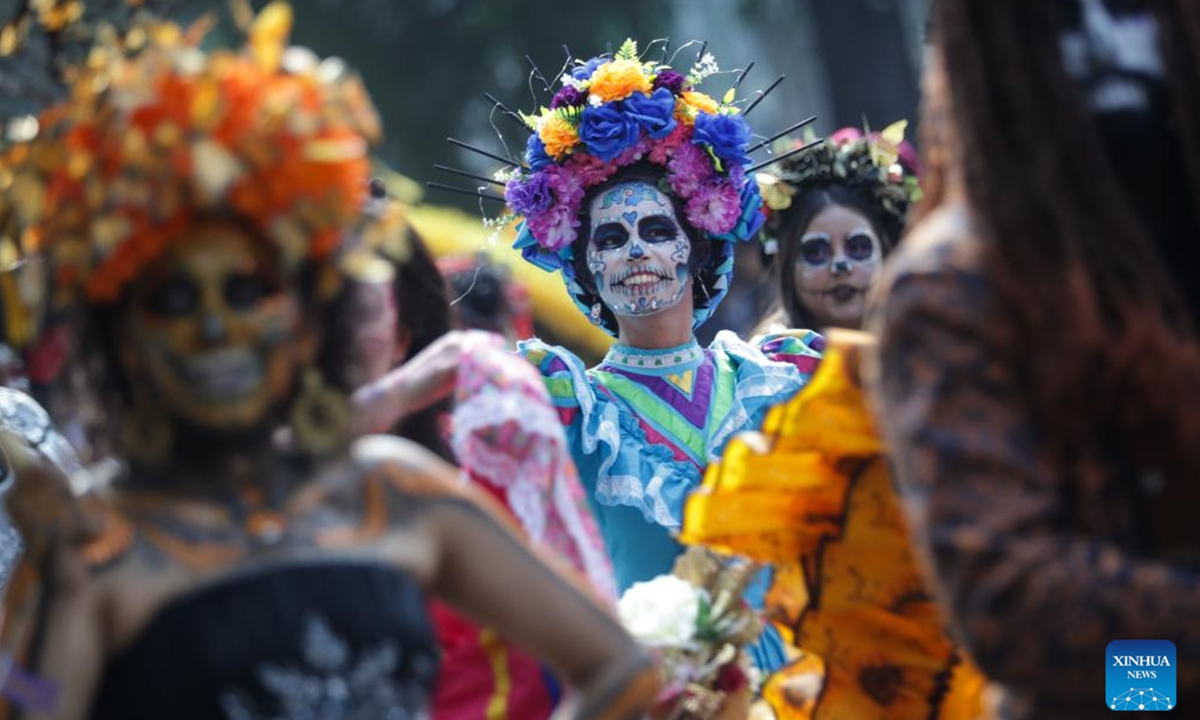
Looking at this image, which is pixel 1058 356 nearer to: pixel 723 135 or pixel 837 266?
pixel 723 135

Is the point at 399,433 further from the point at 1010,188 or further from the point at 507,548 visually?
the point at 1010,188

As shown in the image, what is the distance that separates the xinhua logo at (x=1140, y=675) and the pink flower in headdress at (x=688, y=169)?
3.83 m

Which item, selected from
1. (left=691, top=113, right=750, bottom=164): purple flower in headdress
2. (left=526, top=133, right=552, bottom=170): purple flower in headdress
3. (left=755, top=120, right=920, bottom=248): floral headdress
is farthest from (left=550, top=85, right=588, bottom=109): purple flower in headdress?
(left=755, top=120, right=920, bottom=248): floral headdress

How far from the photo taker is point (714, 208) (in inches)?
259

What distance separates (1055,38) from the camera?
2809 mm

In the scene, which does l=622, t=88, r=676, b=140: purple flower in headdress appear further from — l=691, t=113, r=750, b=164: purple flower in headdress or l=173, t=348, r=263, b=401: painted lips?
l=173, t=348, r=263, b=401: painted lips

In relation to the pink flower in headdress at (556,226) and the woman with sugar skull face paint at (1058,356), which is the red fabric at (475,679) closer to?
the woman with sugar skull face paint at (1058,356)

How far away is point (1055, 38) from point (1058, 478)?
55cm

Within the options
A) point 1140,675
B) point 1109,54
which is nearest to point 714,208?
point 1109,54

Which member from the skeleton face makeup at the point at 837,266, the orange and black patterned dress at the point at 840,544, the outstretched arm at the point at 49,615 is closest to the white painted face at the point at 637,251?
the skeleton face makeup at the point at 837,266

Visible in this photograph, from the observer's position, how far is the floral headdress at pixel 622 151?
21.3 ft

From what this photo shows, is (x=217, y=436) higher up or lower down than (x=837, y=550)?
higher up

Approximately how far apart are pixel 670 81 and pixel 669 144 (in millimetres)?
206

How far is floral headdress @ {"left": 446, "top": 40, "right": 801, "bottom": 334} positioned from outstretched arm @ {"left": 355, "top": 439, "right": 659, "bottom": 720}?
330cm
